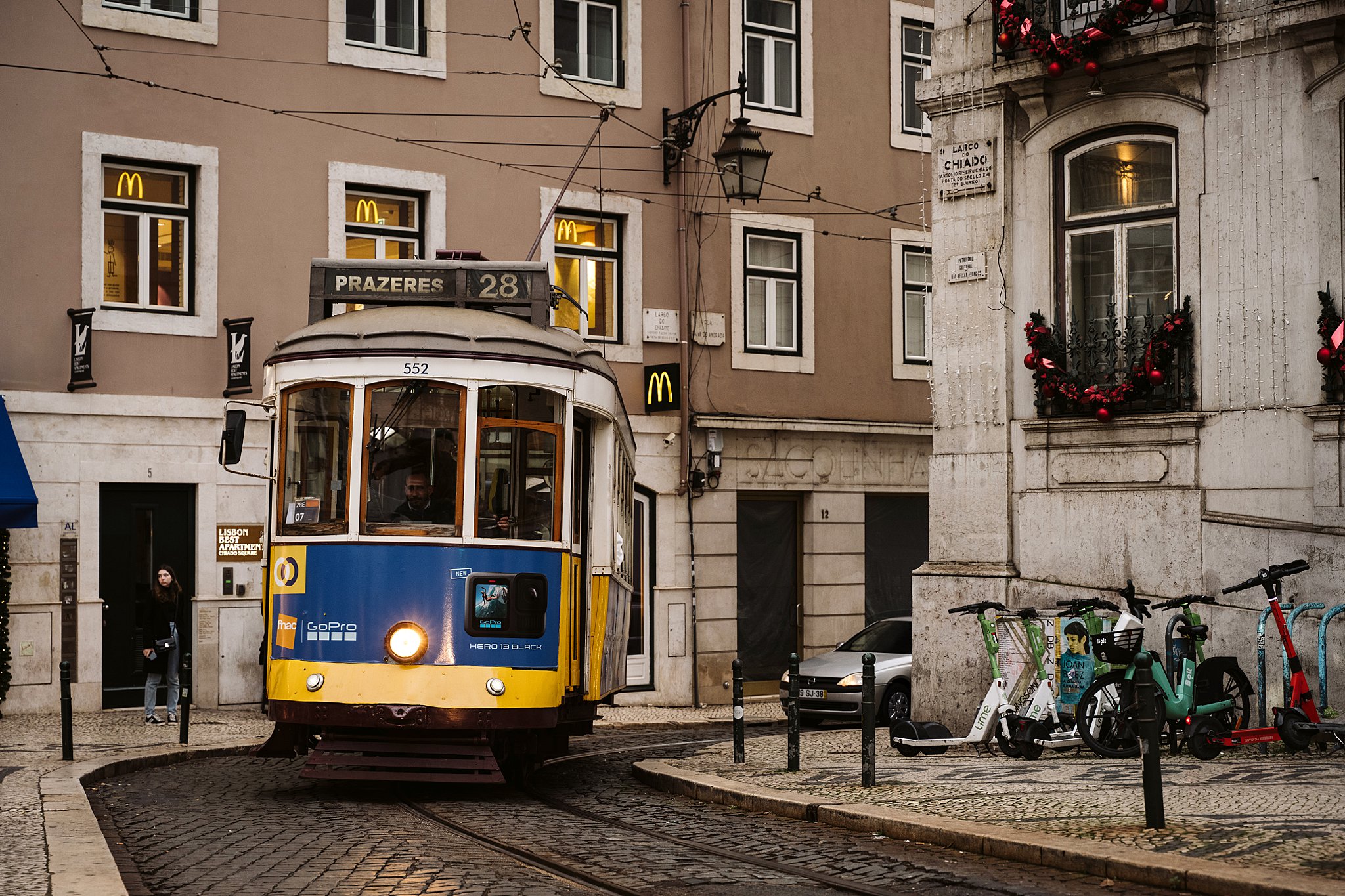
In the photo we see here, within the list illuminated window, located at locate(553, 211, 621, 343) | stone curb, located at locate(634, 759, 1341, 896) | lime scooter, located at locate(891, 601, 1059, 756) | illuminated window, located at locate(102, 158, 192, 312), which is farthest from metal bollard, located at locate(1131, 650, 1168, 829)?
illuminated window, located at locate(553, 211, 621, 343)

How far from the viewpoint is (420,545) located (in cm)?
1145

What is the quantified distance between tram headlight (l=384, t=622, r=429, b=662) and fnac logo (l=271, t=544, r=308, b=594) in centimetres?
74

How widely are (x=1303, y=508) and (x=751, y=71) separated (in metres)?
12.6

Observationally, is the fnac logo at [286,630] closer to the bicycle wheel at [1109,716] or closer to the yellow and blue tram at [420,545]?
the yellow and blue tram at [420,545]

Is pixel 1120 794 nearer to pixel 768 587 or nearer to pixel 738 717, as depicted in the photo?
pixel 738 717

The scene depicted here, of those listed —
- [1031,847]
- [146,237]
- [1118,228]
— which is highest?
[146,237]

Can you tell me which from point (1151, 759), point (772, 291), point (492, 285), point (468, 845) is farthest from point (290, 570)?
point (772, 291)

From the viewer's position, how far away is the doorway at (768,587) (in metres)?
24.1

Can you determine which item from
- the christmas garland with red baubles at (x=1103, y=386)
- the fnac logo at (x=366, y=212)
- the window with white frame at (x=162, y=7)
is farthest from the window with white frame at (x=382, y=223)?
the christmas garland with red baubles at (x=1103, y=386)

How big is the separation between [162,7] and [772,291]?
9.43 metres

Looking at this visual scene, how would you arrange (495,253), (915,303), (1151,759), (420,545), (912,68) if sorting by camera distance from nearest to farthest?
(1151,759)
(420,545)
(495,253)
(912,68)
(915,303)

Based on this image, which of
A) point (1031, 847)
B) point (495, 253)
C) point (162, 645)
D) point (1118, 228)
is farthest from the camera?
point (495, 253)

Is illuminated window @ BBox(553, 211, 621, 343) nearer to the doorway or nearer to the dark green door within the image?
the doorway

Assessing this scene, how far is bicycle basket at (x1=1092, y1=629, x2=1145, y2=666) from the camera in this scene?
504 inches
